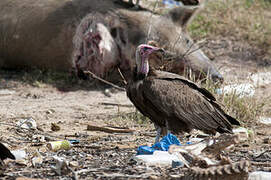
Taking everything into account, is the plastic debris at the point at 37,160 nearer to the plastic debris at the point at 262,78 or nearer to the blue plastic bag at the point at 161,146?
the blue plastic bag at the point at 161,146

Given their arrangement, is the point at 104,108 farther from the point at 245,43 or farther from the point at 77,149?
the point at 245,43

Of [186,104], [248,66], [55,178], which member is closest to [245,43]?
[248,66]

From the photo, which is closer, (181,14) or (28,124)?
(28,124)

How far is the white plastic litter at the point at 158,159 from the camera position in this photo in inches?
161

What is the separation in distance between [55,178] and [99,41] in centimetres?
423

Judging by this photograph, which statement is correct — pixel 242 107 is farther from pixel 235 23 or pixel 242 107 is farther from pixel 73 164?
pixel 235 23

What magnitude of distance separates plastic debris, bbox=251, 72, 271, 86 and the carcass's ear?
50.1 inches

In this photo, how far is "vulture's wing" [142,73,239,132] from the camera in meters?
4.72

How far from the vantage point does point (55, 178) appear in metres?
3.79

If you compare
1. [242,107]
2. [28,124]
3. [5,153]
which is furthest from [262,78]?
[5,153]

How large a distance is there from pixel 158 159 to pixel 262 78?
12.6 ft

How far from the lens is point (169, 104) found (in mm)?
4742

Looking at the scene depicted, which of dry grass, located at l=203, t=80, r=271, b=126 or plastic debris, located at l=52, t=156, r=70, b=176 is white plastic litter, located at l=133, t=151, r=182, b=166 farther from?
dry grass, located at l=203, t=80, r=271, b=126

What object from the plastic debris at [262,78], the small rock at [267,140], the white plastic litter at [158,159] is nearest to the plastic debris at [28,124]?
the white plastic litter at [158,159]
